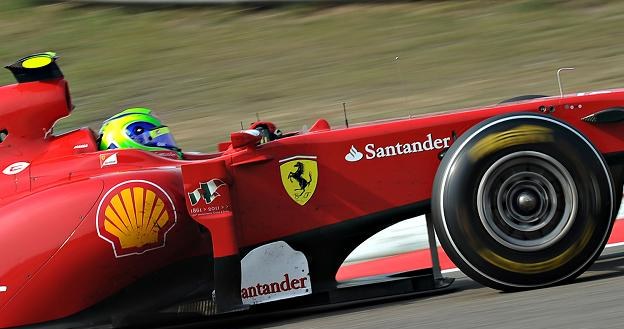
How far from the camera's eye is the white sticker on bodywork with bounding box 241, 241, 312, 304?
5.11 m

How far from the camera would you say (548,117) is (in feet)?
16.4

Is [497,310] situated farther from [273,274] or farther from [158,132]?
[158,132]

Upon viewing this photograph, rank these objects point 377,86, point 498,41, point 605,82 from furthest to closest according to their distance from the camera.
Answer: point 498,41 → point 377,86 → point 605,82

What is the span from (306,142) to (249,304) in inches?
33.4

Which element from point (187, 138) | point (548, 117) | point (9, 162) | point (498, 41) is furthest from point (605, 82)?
point (9, 162)

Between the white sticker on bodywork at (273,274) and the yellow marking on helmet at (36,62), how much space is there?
163 centimetres

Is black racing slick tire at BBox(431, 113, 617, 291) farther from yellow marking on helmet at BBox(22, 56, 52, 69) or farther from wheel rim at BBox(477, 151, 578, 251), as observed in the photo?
yellow marking on helmet at BBox(22, 56, 52, 69)

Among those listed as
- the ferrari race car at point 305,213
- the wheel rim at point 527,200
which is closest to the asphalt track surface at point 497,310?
the ferrari race car at point 305,213

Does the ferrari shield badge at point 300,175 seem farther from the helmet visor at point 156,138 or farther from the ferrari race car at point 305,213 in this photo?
the helmet visor at point 156,138

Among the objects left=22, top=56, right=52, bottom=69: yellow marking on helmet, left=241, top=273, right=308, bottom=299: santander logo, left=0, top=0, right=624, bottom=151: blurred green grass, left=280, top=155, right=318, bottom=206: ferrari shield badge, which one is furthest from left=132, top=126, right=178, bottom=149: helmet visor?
left=0, top=0, right=624, bottom=151: blurred green grass

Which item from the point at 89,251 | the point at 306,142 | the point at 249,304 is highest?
the point at 306,142

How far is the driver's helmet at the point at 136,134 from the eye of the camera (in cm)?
565

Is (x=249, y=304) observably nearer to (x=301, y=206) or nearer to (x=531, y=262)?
(x=301, y=206)

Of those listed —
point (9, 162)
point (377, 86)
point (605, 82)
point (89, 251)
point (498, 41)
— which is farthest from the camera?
point (498, 41)
